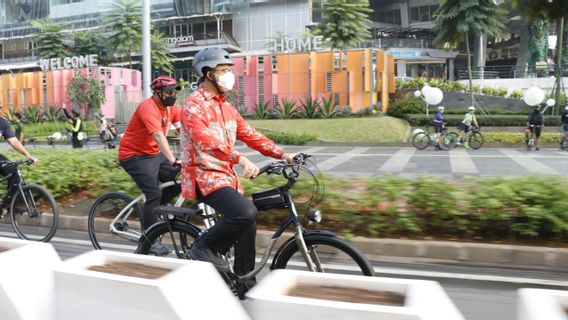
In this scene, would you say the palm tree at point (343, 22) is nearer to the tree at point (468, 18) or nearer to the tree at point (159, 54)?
the tree at point (468, 18)

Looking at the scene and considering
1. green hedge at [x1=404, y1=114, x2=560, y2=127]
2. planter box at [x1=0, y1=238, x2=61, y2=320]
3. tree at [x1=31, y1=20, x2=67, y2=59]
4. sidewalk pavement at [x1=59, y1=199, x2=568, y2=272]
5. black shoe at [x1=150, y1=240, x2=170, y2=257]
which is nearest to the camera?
planter box at [x1=0, y1=238, x2=61, y2=320]

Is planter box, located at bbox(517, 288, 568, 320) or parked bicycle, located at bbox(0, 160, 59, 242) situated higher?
planter box, located at bbox(517, 288, 568, 320)

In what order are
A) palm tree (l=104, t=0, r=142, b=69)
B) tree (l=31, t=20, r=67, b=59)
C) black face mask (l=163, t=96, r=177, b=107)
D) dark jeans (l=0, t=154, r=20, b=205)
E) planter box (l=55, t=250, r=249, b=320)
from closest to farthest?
planter box (l=55, t=250, r=249, b=320) < black face mask (l=163, t=96, r=177, b=107) < dark jeans (l=0, t=154, r=20, b=205) < palm tree (l=104, t=0, r=142, b=69) < tree (l=31, t=20, r=67, b=59)

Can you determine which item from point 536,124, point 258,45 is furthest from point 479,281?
point 258,45

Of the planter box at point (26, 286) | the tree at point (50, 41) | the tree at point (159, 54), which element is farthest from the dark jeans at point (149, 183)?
the tree at point (50, 41)

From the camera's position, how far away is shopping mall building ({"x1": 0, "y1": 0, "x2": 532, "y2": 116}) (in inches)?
1307

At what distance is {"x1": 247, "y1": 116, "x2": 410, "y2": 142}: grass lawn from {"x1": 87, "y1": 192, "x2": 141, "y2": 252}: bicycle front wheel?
20.4 m

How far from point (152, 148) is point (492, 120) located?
1096 inches

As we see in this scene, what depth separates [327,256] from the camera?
Result: 3420 mm

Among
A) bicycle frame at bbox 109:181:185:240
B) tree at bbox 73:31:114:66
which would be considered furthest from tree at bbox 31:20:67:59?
bicycle frame at bbox 109:181:185:240

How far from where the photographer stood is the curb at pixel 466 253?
4844mm

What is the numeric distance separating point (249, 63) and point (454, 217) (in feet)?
102

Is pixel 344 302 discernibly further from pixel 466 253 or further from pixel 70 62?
pixel 70 62

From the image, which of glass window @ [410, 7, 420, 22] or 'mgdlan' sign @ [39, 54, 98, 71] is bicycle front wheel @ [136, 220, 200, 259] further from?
glass window @ [410, 7, 420, 22]
